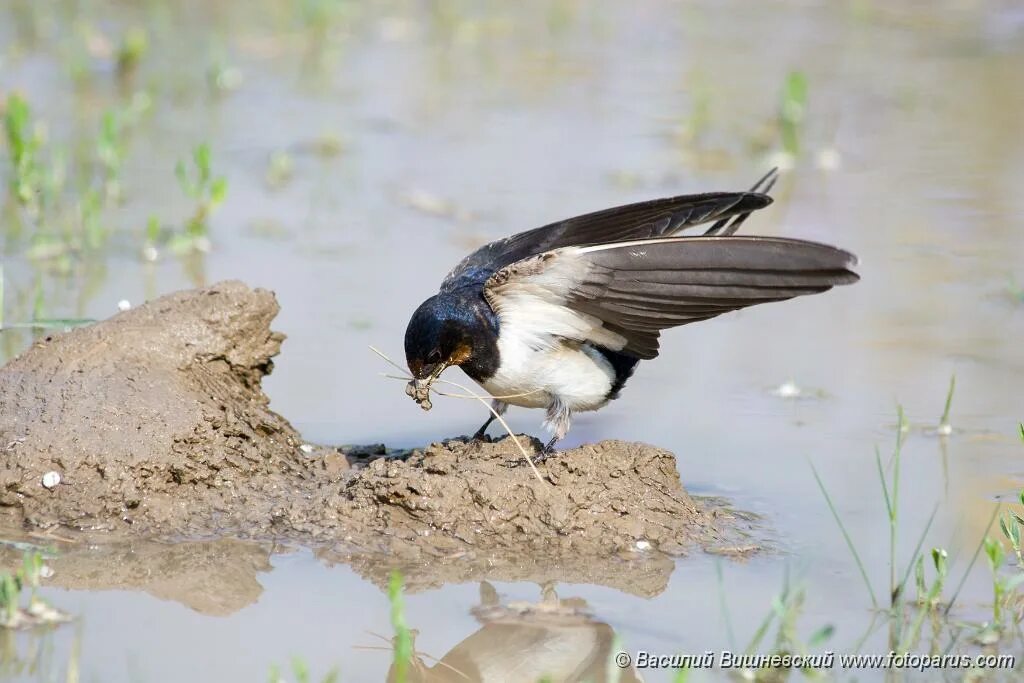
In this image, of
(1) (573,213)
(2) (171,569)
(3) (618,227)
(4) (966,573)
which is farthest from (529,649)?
(1) (573,213)

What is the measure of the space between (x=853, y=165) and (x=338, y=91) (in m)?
3.57

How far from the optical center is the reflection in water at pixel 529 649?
3.32 meters

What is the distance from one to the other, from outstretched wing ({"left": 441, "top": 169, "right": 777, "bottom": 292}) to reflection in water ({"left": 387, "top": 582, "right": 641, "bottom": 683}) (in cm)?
119

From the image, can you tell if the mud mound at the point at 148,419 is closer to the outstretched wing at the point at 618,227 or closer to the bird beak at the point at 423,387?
the bird beak at the point at 423,387

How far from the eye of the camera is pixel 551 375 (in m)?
4.34

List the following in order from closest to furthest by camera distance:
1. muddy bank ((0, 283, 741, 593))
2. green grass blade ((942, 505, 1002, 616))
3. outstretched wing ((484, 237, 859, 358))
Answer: green grass blade ((942, 505, 1002, 616)) < outstretched wing ((484, 237, 859, 358)) < muddy bank ((0, 283, 741, 593))

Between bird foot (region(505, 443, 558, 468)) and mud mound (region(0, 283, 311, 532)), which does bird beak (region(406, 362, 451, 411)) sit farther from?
mud mound (region(0, 283, 311, 532))

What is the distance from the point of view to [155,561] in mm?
3889

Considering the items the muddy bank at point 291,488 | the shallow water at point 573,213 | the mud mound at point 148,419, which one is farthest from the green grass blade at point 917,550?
the mud mound at point 148,419

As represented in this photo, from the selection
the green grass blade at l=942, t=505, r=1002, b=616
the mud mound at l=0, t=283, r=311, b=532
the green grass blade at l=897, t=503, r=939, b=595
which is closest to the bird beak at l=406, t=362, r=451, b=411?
the mud mound at l=0, t=283, r=311, b=532

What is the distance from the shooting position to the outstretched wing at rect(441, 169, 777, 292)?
4.35 metres

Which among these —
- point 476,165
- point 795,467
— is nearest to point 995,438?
point 795,467

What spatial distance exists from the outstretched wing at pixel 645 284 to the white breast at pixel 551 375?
0.04 m

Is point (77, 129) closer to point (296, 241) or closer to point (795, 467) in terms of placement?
point (296, 241)
